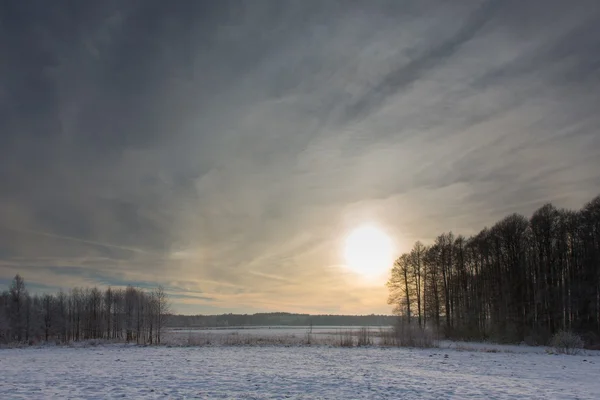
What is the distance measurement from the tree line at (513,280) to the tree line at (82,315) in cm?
4775

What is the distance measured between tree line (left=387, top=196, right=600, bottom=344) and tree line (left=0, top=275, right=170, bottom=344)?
47.8 meters

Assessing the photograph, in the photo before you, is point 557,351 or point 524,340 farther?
point 524,340

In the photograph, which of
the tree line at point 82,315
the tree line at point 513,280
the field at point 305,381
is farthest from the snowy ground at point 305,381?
the tree line at point 82,315

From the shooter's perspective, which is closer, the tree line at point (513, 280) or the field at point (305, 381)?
the field at point (305, 381)

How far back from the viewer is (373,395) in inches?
652

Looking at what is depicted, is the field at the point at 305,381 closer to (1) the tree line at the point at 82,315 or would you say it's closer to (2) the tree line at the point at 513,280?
(2) the tree line at the point at 513,280

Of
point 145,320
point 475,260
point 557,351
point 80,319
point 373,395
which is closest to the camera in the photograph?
point 373,395

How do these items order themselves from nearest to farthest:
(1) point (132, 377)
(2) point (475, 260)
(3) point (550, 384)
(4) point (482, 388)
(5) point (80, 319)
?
(4) point (482, 388), (3) point (550, 384), (1) point (132, 377), (2) point (475, 260), (5) point (80, 319)

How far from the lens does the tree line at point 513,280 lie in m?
53.5

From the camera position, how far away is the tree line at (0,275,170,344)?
269 feet

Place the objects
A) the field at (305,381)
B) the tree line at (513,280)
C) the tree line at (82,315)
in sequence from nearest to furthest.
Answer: the field at (305,381)
the tree line at (513,280)
the tree line at (82,315)

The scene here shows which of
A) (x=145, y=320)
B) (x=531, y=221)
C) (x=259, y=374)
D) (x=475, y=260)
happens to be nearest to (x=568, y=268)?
(x=531, y=221)

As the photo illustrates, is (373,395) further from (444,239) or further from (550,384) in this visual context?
(444,239)

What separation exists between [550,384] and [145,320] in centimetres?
8032
